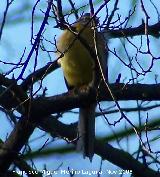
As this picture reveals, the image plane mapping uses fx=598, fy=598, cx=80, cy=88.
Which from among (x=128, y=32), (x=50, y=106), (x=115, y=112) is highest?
(x=128, y=32)

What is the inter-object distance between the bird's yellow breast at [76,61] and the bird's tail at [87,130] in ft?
0.87

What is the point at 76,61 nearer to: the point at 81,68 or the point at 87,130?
the point at 81,68

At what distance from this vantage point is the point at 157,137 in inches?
186

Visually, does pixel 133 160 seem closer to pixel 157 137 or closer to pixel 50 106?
pixel 157 137

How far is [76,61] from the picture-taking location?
194 inches

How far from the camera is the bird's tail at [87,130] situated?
4605mm

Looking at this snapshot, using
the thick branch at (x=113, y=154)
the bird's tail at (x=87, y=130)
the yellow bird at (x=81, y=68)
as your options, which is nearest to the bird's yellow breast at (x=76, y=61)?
the yellow bird at (x=81, y=68)

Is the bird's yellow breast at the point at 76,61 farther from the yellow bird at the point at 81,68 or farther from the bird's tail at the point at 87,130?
the bird's tail at the point at 87,130

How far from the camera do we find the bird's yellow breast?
4859mm

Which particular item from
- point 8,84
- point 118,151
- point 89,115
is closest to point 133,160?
point 118,151

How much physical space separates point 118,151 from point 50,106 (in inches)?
35.9

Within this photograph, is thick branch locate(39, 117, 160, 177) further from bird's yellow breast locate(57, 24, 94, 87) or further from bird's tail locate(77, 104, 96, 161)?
bird's yellow breast locate(57, 24, 94, 87)

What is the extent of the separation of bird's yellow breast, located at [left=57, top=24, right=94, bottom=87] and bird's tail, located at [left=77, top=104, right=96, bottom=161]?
0.26m

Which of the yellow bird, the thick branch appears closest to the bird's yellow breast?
the yellow bird
